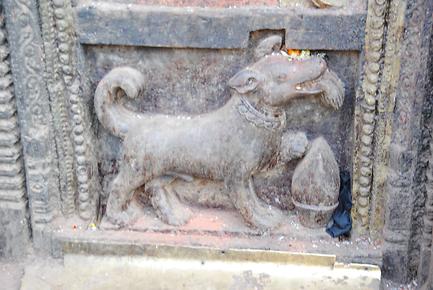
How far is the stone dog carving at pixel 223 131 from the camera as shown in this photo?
2850 millimetres

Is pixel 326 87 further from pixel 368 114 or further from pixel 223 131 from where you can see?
pixel 223 131

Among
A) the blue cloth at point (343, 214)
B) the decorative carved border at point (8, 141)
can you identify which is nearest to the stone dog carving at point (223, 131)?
the blue cloth at point (343, 214)

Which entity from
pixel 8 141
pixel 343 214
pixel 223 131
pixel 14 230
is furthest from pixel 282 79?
pixel 14 230

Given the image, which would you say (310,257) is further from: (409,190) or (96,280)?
(96,280)

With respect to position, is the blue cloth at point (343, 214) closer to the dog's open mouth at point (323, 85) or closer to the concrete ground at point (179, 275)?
the concrete ground at point (179, 275)

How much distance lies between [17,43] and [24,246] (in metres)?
0.92

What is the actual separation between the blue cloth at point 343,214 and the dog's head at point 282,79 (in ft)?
1.32

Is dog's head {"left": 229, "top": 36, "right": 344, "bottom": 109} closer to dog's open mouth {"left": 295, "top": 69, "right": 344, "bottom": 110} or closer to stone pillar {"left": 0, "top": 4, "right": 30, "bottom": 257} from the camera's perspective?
dog's open mouth {"left": 295, "top": 69, "right": 344, "bottom": 110}

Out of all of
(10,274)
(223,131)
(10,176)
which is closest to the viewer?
(223,131)

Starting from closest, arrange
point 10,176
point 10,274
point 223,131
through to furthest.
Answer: point 223,131 → point 10,176 → point 10,274

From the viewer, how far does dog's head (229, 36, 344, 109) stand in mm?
2830

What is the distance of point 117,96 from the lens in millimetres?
2980

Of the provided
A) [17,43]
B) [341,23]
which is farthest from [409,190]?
[17,43]

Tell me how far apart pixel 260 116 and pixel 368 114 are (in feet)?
1.42
